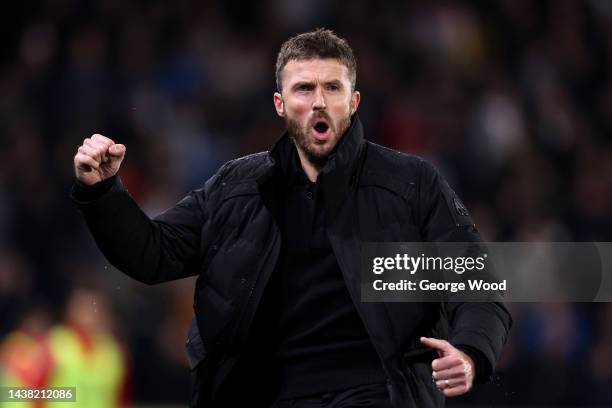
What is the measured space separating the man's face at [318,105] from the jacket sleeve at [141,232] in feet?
1.24

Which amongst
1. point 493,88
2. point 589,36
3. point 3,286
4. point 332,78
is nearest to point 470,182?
point 493,88

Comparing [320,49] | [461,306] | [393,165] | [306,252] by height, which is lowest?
[461,306]

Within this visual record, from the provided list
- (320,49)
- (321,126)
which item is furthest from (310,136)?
(320,49)

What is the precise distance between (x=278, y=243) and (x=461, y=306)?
1.79 ft

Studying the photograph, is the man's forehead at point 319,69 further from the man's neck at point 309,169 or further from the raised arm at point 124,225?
the raised arm at point 124,225

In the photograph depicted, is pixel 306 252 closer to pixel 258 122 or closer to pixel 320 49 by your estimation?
pixel 320 49

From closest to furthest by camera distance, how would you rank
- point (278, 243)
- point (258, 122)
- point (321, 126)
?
point (278, 243)
point (321, 126)
point (258, 122)

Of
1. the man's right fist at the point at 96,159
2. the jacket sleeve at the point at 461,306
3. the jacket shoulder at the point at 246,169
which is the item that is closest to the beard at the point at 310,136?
the jacket shoulder at the point at 246,169

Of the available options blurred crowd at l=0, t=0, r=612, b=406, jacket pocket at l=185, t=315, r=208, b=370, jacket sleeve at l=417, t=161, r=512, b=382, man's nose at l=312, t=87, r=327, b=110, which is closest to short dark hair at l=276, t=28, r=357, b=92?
man's nose at l=312, t=87, r=327, b=110

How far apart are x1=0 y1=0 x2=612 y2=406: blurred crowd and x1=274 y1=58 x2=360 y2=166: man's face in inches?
126

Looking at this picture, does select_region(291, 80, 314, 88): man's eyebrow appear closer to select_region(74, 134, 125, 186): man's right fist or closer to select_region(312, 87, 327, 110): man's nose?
select_region(312, 87, 327, 110): man's nose

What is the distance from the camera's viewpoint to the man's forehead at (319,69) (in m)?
3.47

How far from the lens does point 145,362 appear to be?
6.93 m

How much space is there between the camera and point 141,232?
341 cm
